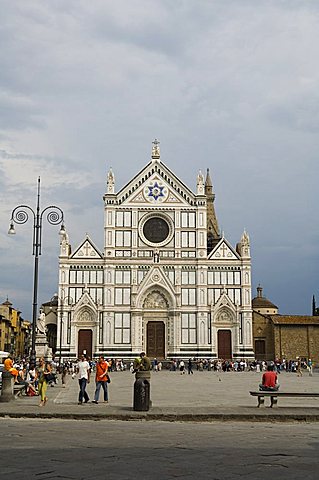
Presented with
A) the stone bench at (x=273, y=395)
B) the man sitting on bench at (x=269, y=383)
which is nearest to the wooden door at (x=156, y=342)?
the man sitting on bench at (x=269, y=383)

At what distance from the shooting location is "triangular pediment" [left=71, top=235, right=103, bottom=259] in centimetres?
6069

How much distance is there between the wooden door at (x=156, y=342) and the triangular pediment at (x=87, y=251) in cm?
854

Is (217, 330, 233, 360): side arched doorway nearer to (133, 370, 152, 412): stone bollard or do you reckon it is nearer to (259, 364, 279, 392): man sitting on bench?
(259, 364, 279, 392): man sitting on bench

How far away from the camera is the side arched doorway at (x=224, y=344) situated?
60.3 metres

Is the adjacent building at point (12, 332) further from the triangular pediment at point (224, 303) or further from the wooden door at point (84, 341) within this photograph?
the triangular pediment at point (224, 303)

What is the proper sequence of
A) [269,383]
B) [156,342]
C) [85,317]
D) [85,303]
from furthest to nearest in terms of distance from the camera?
1. [156,342]
2. [85,317]
3. [85,303]
4. [269,383]

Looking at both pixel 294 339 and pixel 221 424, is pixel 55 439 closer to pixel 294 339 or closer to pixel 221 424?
pixel 221 424

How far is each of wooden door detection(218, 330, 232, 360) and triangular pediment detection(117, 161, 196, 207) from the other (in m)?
13.2

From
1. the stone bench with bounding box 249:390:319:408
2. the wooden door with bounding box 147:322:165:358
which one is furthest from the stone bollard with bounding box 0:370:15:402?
the wooden door with bounding box 147:322:165:358

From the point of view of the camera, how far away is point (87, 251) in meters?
60.9

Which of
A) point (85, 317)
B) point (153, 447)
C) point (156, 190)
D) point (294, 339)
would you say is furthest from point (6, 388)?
point (294, 339)

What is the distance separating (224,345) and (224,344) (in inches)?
3.8

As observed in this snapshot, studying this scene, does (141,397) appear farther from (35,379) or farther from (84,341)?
(84,341)

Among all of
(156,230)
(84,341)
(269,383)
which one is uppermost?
(156,230)
